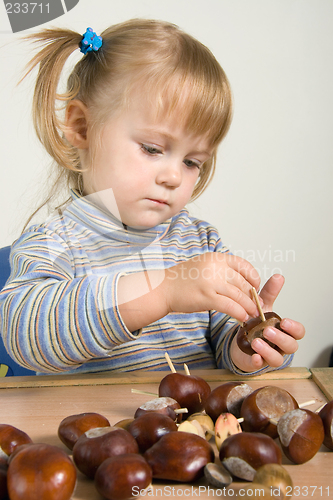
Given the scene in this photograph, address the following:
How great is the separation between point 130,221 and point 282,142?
3.29 feet

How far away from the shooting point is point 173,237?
3.01 feet

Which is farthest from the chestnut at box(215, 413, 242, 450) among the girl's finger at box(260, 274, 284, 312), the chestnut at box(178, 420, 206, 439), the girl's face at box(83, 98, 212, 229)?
the girl's face at box(83, 98, 212, 229)

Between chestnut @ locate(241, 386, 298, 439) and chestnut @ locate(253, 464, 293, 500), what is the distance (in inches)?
3.2

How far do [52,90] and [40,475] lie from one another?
675 mm

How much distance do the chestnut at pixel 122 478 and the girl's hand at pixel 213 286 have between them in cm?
25

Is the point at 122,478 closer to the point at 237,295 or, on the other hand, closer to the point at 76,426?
the point at 76,426

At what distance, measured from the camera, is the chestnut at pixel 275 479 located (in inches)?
12.2

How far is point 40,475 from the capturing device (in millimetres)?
302

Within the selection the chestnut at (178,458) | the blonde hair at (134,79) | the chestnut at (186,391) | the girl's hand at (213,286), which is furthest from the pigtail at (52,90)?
the chestnut at (178,458)

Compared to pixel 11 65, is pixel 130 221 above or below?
below

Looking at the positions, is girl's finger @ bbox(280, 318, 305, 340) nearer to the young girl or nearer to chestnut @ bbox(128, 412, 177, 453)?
the young girl

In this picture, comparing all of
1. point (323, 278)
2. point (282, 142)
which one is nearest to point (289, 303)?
point (323, 278)

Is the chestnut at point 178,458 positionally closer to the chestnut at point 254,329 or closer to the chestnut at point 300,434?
the chestnut at point 300,434

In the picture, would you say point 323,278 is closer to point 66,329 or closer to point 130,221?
point 130,221
